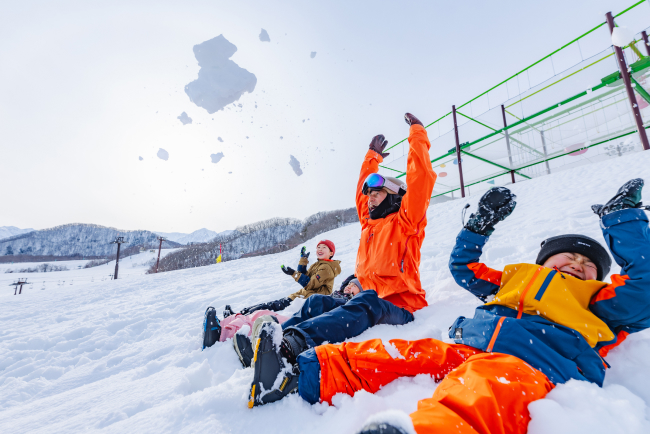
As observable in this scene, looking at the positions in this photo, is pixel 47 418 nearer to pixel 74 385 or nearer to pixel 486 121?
pixel 74 385

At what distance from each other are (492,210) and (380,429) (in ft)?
4.50

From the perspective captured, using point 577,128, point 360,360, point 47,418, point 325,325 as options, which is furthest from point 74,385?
point 577,128

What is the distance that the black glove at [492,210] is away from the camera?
1.54 m

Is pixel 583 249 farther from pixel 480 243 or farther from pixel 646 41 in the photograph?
pixel 646 41

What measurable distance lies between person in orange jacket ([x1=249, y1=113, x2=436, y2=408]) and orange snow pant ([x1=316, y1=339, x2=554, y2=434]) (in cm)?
21

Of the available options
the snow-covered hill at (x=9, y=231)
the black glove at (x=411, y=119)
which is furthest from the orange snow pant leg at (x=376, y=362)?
the snow-covered hill at (x=9, y=231)

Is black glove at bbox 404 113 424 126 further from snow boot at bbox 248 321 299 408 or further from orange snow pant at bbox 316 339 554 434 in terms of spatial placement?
snow boot at bbox 248 321 299 408

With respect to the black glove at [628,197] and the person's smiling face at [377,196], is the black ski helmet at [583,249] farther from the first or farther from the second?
the person's smiling face at [377,196]

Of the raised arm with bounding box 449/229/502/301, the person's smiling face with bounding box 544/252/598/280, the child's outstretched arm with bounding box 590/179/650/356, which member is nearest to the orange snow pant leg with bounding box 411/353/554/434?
the child's outstretched arm with bounding box 590/179/650/356

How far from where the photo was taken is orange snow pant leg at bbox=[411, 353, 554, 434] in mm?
684

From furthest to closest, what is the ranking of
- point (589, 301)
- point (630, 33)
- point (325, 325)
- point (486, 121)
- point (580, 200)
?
point (486, 121)
point (630, 33)
point (580, 200)
point (325, 325)
point (589, 301)

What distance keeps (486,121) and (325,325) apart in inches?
355

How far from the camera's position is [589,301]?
4.04 feet

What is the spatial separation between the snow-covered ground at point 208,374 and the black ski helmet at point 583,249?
13.5 inches
